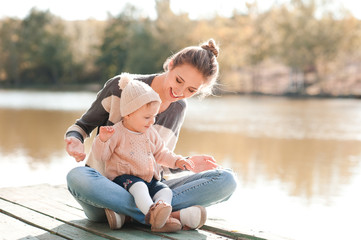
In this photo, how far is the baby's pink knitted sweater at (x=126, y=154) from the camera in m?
2.35

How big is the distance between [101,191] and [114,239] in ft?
0.70

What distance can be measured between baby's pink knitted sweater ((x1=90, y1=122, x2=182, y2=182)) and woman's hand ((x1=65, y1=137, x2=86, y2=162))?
0.06 meters

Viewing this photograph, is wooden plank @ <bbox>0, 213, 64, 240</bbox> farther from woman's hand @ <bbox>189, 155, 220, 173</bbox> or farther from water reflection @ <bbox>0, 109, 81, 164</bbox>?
water reflection @ <bbox>0, 109, 81, 164</bbox>

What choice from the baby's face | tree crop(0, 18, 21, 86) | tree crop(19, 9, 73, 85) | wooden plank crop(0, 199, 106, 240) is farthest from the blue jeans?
tree crop(0, 18, 21, 86)

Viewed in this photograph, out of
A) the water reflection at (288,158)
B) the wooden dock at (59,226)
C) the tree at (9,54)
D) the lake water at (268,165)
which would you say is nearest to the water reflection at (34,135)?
the lake water at (268,165)

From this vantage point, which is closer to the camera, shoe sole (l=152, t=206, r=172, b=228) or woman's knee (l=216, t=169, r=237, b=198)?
shoe sole (l=152, t=206, r=172, b=228)

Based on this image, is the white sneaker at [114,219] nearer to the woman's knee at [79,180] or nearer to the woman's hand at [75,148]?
the woman's knee at [79,180]

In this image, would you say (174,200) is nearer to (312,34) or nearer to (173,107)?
(173,107)

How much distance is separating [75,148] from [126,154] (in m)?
0.23

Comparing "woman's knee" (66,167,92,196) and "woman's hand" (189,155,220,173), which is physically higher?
"woman's hand" (189,155,220,173)

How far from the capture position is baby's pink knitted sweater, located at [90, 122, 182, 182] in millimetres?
2354

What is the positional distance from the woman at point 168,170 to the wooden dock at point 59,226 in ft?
0.23

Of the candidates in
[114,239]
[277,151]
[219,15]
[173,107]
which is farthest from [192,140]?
[219,15]

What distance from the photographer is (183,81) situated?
261 cm
